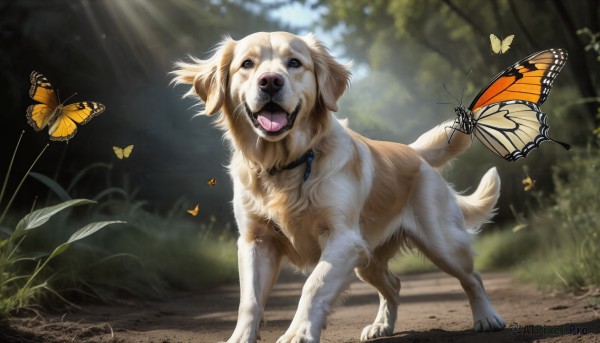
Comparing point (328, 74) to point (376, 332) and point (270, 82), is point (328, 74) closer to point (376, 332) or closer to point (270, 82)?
point (270, 82)

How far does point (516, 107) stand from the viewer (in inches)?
181

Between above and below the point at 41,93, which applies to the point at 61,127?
below

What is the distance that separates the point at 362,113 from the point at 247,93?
33.0ft

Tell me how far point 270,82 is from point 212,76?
0.71 meters

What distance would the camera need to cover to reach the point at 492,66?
16.1 metres

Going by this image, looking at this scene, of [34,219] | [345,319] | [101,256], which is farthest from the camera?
[101,256]

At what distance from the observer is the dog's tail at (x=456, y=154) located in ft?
17.9

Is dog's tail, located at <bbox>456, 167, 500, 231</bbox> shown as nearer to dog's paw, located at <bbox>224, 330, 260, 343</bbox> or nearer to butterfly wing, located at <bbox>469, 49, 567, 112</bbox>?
butterfly wing, located at <bbox>469, 49, 567, 112</bbox>

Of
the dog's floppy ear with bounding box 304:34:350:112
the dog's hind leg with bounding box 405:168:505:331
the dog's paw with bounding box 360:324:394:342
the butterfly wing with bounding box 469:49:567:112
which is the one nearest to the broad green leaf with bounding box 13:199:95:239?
the dog's floppy ear with bounding box 304:34:350:112

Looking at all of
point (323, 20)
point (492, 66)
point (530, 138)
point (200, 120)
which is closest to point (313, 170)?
point (530, 138)

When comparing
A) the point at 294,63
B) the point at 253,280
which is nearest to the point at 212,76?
the point at 294,63

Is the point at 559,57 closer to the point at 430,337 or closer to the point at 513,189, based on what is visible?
the point at 430,337

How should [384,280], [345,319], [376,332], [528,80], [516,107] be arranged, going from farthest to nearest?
[345,319] < [384,280] < [376,332] < [516,107] < [528,80]

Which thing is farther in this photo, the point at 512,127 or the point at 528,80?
the point at 512,127
